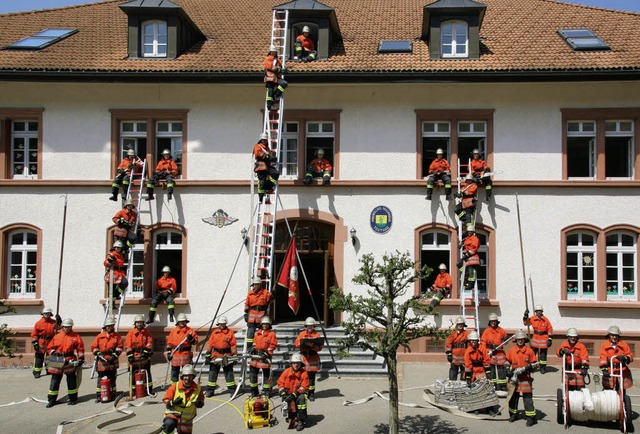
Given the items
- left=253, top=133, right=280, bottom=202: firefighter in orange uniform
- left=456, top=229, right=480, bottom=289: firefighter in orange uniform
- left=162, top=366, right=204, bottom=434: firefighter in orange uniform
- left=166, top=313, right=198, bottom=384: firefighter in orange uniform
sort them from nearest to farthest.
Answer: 1. left=162, top=366, right=204, bottom=434: firefighter in orange uniform
2. left=166, top=313, right=198, bottom=384: firefighter in orange uniform
3. left=253, top=133, right=280, bottom=202: firefighter in orange uniform
4. left=456, top=229, right=480, bottom=289: firefighter in orange uniform

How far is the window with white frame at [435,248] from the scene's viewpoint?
1652cm

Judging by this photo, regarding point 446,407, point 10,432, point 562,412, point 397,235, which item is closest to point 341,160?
point 397,235

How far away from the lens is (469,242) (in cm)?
1502

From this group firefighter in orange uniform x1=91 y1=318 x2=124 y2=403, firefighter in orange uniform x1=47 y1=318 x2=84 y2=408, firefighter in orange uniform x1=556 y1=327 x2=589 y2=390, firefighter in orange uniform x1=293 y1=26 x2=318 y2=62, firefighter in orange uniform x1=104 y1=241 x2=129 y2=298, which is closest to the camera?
→ firefighter in orange uniform x1=556 y1=327 x2=589 y2=390

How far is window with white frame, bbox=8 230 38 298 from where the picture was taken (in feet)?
55.0

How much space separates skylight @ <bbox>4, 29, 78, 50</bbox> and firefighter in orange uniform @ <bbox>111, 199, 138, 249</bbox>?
18.3ft

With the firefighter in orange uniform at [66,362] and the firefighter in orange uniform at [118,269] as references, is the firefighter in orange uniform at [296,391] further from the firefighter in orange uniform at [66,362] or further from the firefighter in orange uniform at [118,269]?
the firefighter in orange uniform at [118,269]

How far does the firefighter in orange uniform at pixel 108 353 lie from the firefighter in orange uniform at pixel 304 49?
8.40 m

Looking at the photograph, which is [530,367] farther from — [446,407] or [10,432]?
[10,432]

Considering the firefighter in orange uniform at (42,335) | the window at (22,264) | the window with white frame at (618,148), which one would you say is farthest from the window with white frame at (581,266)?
the window at (22,264)

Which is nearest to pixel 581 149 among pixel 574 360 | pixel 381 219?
pixel 381 219

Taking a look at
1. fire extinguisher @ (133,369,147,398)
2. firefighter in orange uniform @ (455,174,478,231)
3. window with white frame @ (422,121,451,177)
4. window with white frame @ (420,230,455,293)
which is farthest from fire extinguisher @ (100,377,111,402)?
window with white frame @ (422,121,451,177)

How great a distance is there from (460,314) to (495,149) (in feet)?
14.2

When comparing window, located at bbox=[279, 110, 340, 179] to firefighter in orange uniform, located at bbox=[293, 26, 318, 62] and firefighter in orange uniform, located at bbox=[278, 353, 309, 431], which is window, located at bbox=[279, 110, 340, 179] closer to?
firefighter in orange uniform, located at bbox=[293, 26, 318, 62]
